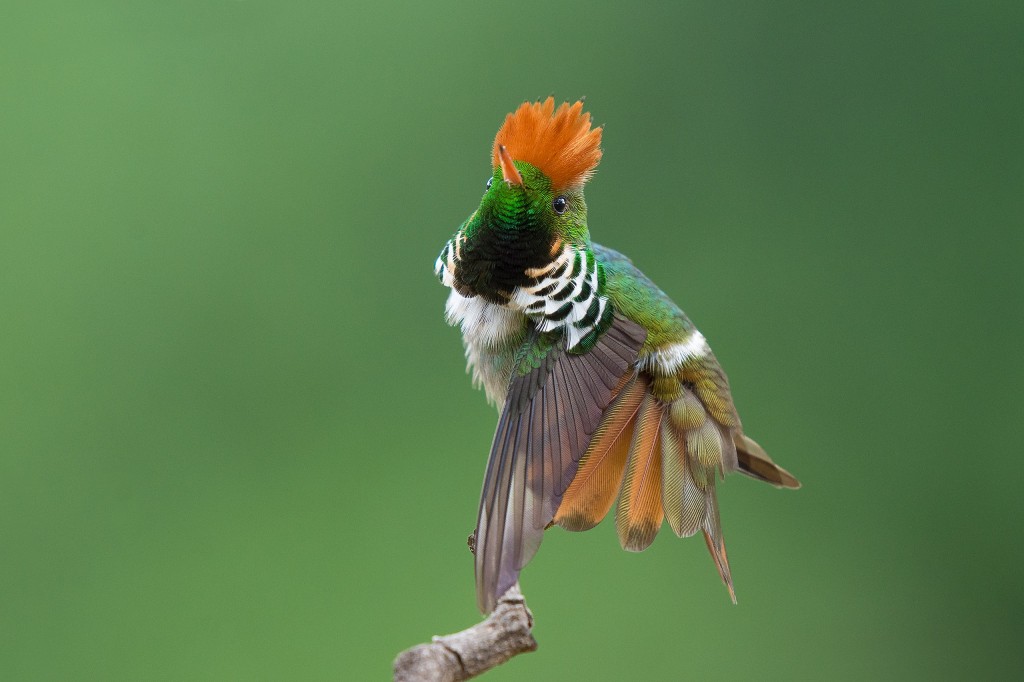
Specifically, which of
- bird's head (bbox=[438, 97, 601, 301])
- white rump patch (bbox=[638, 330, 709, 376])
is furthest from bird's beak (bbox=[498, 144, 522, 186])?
white rump patch (bbox=[638, 330, 709, 376])

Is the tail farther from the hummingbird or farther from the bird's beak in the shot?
the bird's beak

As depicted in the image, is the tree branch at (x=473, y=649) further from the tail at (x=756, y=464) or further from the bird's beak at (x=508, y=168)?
the tail at (x=756, y=464)

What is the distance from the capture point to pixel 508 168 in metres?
1.19

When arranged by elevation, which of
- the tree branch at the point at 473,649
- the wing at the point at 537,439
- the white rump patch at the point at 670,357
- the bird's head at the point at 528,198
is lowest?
the tree branch at the point at 473,649

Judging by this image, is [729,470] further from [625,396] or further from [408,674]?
[408,674]

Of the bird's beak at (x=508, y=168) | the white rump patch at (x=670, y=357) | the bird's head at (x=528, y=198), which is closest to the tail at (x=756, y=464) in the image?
the white rump patch at (x=670, y=357)

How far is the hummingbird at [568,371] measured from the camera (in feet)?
4.00

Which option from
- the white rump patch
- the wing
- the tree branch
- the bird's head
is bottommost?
the tree branch

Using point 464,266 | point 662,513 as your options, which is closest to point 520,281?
point 464,266

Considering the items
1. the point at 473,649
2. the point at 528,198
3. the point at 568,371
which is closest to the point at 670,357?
the point at 568,371

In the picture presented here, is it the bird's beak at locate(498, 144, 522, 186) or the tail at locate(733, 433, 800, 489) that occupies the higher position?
the bird's beak at locate(498, 144, 522, 186)

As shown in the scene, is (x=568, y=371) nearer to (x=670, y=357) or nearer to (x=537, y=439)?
(x=537, y=439)

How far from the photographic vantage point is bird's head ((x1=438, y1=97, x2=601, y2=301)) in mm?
1233

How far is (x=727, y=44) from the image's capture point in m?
2.44
